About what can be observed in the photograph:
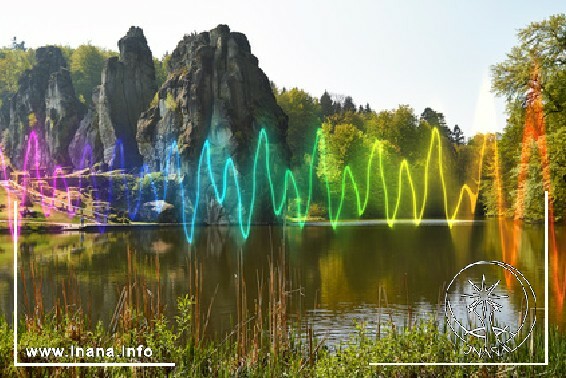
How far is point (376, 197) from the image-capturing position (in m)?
59.9

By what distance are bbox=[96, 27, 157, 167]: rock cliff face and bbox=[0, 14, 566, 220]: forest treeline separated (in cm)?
834

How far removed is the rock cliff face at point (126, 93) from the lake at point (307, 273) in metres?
32.2

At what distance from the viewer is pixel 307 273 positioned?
21.7 m

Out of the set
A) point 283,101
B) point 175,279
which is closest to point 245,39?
point 283,101

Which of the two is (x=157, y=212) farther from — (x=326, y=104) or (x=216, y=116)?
(x=326, y=104)

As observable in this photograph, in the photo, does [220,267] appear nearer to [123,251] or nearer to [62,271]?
[62,271]

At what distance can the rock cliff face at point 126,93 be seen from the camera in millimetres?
70875

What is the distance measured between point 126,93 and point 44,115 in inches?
456

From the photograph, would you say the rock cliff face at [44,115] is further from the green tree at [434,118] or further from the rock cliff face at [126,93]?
the green tree at [434,118]

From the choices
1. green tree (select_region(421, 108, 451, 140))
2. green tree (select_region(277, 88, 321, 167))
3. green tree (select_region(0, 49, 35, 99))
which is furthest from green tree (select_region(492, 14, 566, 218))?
green tree (select_region(0, 49, 35, 99))

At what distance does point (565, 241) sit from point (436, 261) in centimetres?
737

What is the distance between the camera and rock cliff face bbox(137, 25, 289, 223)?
203ft

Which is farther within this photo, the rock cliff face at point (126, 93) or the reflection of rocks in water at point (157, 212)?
the rock cliff face at point (126, 93)

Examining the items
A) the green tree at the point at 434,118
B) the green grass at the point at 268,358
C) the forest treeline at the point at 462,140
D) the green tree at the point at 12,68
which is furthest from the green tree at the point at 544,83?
the green tree at the point at 12,68
